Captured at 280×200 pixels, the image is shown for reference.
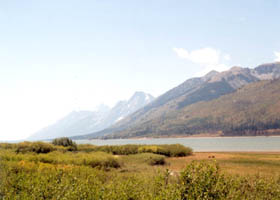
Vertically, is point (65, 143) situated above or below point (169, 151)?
above

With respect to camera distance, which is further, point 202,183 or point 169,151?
point 169,151

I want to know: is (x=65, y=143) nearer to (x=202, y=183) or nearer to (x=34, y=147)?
(x=34, y=147)

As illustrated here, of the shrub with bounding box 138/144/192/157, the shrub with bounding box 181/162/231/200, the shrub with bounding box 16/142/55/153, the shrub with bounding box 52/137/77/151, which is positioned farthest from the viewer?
the shrub with bounding box 52/137/77/151

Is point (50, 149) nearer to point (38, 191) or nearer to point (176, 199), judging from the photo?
point (38, 191)

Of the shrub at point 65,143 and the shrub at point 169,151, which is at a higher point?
the shrub at point 65,143

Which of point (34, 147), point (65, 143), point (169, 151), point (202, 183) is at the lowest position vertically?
point (169, 151)

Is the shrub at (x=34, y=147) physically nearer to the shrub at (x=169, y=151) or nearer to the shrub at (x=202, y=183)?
the shrub at (x=169, y=151)

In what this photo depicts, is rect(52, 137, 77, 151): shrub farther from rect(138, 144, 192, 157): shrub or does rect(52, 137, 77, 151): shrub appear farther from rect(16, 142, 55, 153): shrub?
rect(138, 144, 192, 157): shrub

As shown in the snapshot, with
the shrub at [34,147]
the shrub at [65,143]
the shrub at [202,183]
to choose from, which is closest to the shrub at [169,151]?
the shrub at [65,143]

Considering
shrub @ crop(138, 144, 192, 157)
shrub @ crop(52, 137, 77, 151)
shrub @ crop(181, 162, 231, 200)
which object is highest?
shrub @ crop(181, 162, 231, 200)

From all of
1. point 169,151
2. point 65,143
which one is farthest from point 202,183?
point 65,143

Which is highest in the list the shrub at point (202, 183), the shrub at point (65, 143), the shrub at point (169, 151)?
the shrub at point (202, 183)

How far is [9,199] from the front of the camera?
9.99m

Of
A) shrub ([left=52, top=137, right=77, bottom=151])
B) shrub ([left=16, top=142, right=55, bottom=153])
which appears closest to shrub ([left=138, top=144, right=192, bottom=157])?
shrub ([left=52, top=137, right=77, bottom=151])
